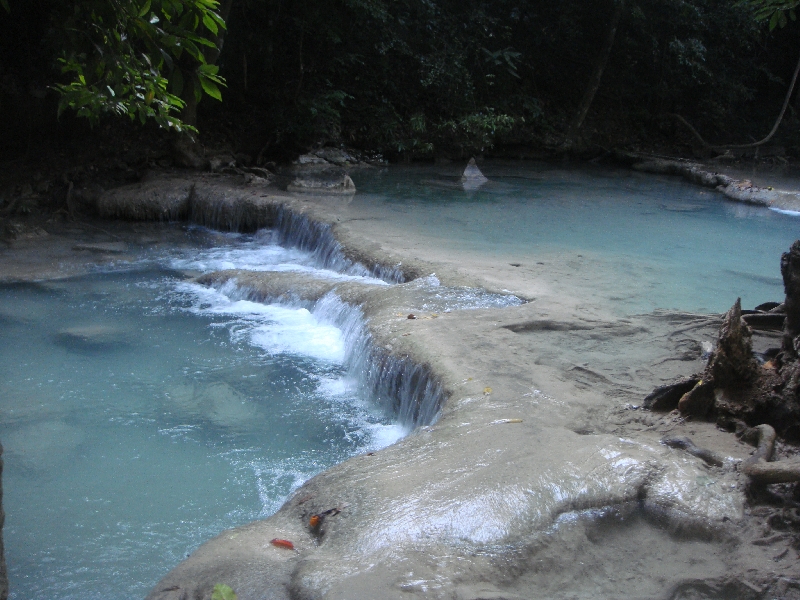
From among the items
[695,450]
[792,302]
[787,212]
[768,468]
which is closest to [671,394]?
[695,450]

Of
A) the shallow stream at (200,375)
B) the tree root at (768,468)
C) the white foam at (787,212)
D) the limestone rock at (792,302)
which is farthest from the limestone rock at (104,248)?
the white foam at (787,212)

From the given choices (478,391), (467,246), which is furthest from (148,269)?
(478,391)

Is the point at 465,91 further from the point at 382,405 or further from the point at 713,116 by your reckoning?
the point at 382,405

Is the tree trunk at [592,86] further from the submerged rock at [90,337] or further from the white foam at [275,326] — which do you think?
the submerged rock at [90,337]

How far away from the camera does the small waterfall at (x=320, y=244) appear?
8.13 m

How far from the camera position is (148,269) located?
9328 millimetres

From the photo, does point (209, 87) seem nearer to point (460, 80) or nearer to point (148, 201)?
point (148, 201)

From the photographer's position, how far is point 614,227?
1084cm

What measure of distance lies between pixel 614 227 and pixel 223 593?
365 inches

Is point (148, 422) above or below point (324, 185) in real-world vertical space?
below

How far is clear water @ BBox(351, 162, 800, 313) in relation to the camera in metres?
7.78

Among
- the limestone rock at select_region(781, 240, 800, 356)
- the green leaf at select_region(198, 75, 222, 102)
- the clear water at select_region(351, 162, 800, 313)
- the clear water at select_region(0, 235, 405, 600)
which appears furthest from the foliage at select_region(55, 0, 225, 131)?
the clear water at select_region(351, 162, 800, 313)

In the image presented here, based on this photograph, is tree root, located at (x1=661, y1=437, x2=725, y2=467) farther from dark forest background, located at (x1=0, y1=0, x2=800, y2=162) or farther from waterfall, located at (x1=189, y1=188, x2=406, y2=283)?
dark forest background, located at (x1=0, y1=0, x2=800, y2=162)

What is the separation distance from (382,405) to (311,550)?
2.58 metres
